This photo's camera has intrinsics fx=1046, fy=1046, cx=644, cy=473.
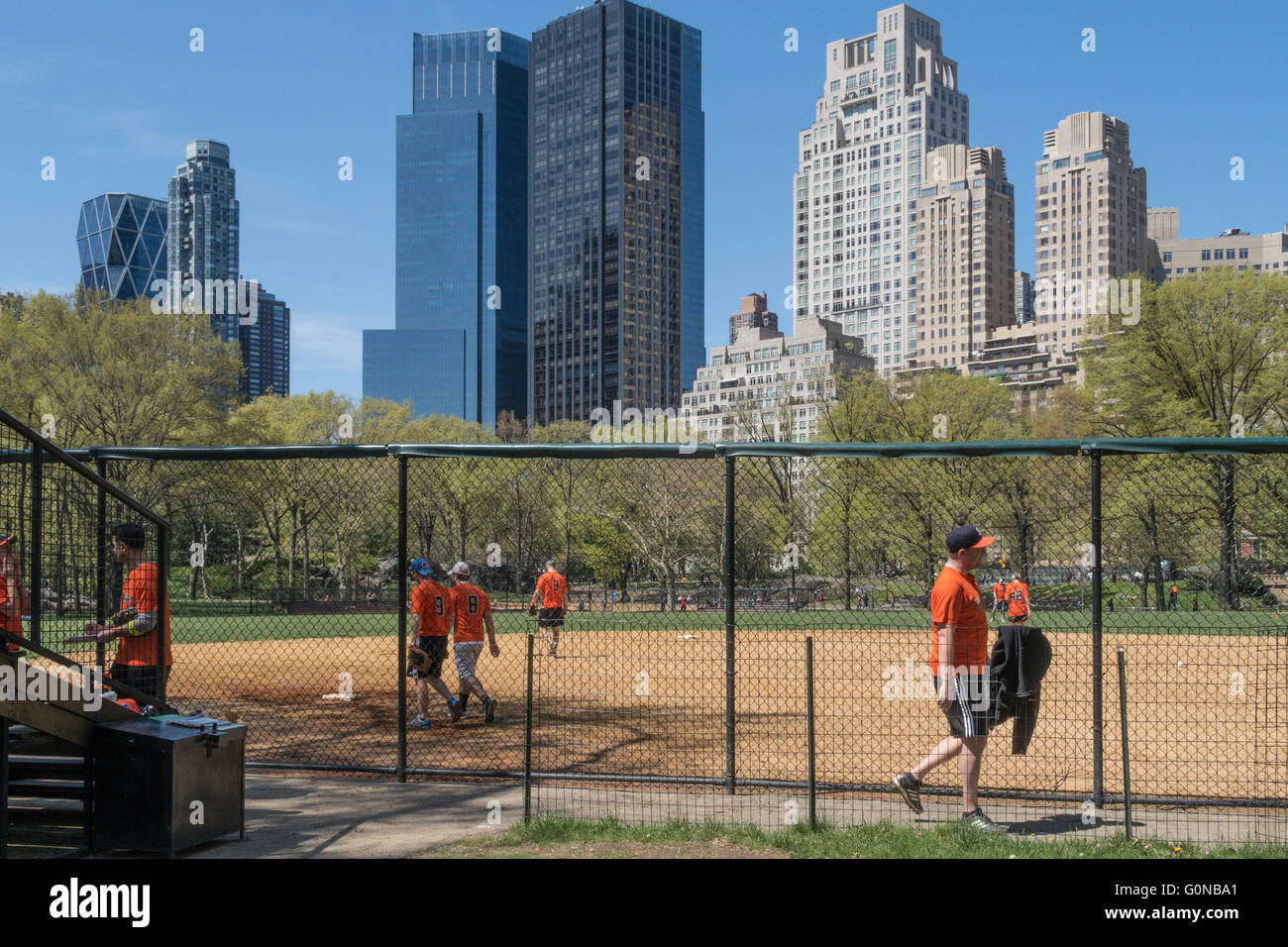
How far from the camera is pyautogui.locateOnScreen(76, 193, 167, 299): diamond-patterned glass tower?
140 meters

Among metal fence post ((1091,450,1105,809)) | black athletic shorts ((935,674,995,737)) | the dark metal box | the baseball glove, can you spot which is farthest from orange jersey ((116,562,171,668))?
metal fence post ((1091,450,1105,809))

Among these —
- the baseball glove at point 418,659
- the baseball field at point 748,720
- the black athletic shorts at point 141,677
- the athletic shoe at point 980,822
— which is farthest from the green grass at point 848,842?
the baseball glove at point 418,659

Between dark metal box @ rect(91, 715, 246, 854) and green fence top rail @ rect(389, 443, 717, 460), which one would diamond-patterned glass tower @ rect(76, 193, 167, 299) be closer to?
green fence top rail @ rect(389, 443, 717, 460)

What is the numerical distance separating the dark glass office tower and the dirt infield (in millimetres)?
148335

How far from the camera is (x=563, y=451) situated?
829 cm

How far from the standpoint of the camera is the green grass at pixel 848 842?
6.14m

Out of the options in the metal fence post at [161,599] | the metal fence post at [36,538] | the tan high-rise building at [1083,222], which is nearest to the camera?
the metal fence post at [36,538]

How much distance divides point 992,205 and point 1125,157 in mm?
23998

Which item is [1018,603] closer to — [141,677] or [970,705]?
[970,705]

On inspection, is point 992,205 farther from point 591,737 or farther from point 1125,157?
point 591,737

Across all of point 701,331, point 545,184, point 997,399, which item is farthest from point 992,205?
point 997,399

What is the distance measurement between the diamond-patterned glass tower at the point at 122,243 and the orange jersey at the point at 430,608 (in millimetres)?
142053

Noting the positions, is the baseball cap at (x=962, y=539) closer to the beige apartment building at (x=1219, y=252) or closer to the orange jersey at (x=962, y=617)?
the orange jersey at (x=962, y=617)

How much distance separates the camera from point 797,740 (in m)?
11.3
